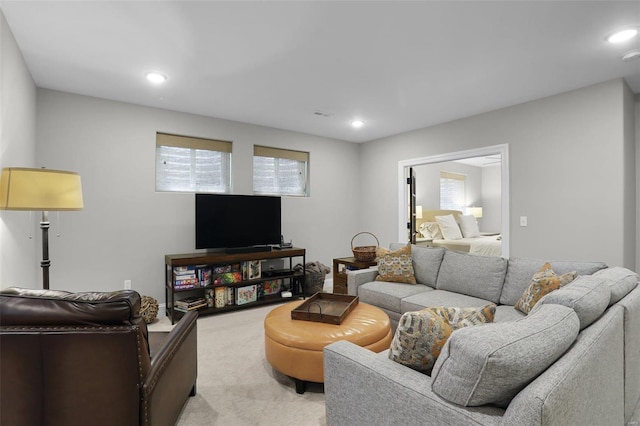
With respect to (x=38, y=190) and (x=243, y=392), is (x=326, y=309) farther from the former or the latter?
(x=38, y=190)

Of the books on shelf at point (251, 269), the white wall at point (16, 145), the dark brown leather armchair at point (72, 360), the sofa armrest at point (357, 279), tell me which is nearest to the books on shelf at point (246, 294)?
the books on shelf at point (251, 269)

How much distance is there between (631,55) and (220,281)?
14.9 ft

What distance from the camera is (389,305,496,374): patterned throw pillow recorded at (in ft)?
4.13

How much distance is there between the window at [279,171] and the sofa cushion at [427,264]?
7.43 feet

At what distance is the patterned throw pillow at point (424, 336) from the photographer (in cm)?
126

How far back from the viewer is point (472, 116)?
14.3 feet

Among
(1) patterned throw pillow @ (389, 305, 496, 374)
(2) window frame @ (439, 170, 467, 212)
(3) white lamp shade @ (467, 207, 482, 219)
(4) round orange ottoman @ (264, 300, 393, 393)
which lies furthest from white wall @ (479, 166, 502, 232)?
(1) patterned throw pillow @ (389, 305, 496, 374)

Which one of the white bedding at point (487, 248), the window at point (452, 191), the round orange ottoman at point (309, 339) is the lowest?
the round orange ottoman at point (309, 339)

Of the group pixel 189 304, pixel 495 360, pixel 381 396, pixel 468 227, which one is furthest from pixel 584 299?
pixel 468 227

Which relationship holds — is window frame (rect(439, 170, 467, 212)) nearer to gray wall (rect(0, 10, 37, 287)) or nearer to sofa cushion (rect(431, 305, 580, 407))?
sofa cushion (rect(431, 305, 580, 407))

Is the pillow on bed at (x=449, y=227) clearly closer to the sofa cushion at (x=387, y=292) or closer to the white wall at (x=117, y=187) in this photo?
the sofa cushion at (x=387, y=292)

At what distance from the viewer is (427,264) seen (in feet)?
11.8

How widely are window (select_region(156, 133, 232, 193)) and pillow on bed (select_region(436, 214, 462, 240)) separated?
15.1 feet

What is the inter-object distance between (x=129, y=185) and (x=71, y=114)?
0.91m
